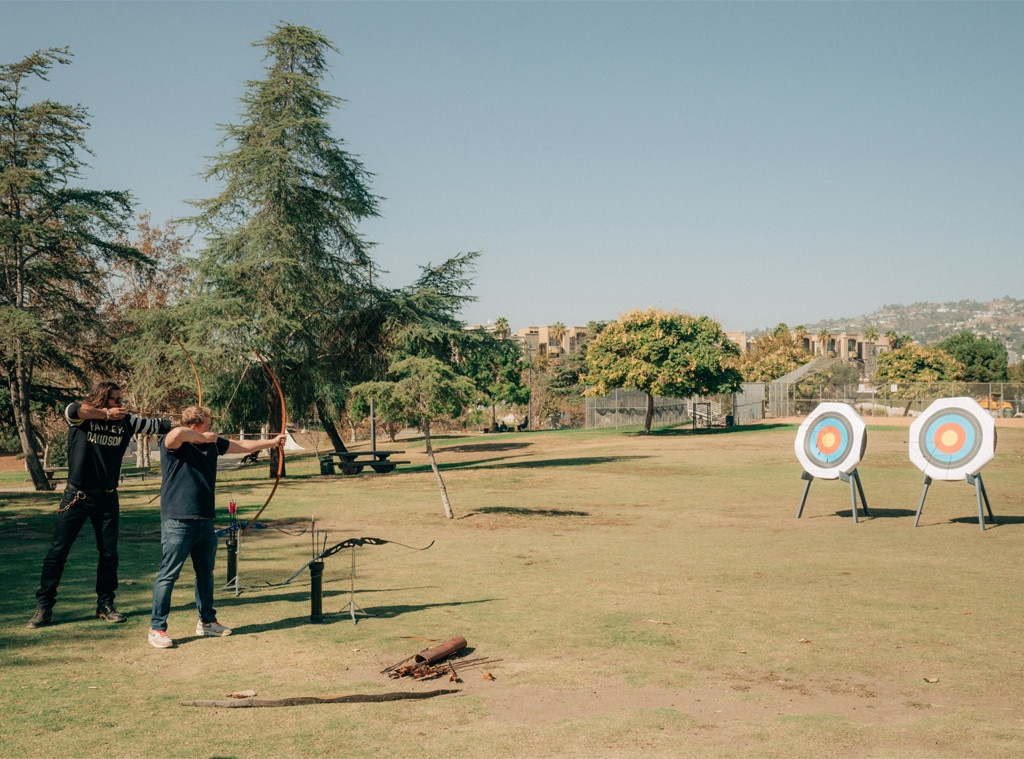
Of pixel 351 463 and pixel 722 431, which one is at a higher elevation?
A: pixel 722 431

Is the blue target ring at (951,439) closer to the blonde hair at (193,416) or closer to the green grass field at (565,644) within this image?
the green grass field at (565,644)

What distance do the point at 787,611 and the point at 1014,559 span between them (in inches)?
232

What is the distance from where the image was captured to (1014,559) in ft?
44.8

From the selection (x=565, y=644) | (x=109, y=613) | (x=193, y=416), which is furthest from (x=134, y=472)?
(x=565, y=644)

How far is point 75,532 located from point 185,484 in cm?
156

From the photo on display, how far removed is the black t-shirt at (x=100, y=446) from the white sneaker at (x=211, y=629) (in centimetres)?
167

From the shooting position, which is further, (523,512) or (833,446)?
(523,512)

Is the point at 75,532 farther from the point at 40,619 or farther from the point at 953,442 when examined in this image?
the point at 953,442

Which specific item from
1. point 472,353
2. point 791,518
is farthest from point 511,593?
point 472,353

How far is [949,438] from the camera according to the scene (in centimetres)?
1881

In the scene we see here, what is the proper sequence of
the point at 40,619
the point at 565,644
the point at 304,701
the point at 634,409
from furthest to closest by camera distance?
the point at 634,409
the point at 40,619
the point at 565,644
the point at 304,701

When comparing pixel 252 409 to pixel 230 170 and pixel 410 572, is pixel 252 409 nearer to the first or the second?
pixel 230 170

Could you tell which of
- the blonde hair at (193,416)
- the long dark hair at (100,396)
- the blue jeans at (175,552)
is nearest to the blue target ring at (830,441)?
the blue jeans at (175,552)

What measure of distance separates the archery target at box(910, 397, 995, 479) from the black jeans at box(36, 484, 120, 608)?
15.3m
